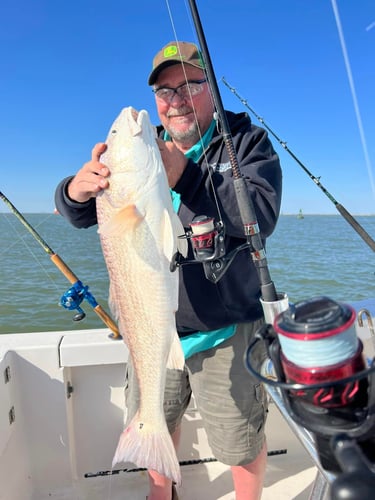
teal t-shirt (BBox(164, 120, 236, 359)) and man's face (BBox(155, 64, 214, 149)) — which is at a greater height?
man's face (BBox(155, 64, 214, 149))

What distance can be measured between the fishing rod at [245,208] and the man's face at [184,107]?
29 centimetres

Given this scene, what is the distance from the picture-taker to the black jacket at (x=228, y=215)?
1.99 metres

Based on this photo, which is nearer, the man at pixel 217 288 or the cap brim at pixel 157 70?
the man at pixel 217 288

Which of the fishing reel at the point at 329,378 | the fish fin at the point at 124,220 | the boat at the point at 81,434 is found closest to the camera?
the fishing reel at the point at 329,378

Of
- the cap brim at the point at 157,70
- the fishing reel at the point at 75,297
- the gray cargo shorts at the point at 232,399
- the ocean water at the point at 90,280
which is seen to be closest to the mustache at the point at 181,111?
the cap brim at the point at 157,70

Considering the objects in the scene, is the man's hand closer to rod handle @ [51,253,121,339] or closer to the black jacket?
the black jacket

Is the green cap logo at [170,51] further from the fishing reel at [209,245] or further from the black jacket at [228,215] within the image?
the fishing reel at [209,245]

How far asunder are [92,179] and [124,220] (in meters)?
0.26

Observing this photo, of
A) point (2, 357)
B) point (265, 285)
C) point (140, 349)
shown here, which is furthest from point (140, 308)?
point (2, 357)

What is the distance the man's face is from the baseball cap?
0.04 m

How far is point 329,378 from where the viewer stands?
0.90 metres

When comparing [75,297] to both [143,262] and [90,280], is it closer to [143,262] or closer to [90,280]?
[143,262]

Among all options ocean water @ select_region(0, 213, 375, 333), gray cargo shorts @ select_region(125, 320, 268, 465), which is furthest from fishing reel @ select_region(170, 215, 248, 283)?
ocean water @ select_region(0, 213, 375, 333)

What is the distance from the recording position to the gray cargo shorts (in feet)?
7.45
